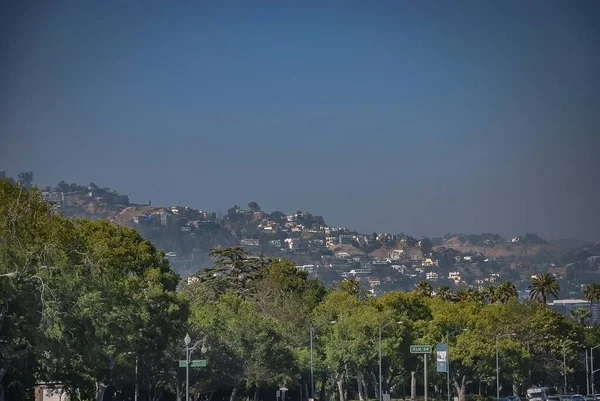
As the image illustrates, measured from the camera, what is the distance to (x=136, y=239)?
93375 millimetres

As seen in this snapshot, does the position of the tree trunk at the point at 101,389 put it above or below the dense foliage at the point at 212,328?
below

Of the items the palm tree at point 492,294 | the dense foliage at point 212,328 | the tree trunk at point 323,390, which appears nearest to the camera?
the dense foliage at point 212,328

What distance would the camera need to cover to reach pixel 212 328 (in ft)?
311

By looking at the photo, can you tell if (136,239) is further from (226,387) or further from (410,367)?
(410,367)

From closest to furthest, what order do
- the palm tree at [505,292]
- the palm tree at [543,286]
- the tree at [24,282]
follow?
the tree at [24,282] → the palm tree at [505,292] → the palm tree at [543,286]

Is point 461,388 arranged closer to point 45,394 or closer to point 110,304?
point 45,394

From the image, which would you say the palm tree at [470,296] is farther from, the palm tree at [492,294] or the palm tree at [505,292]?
the palm tree at [505,292]

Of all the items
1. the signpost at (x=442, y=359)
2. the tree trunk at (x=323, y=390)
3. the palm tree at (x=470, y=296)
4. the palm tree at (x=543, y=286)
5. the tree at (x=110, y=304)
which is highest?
the palm tree at (x=543, y=286)

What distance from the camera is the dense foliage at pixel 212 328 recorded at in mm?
59656

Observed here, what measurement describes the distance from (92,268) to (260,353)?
3628cm

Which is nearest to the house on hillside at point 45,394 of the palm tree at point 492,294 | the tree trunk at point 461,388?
the tree trunk at point 461,388

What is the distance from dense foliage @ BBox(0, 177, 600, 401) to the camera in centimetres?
5966

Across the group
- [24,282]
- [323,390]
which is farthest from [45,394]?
[323,390]

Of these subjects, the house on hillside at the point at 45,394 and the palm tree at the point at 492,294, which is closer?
the house on hillside at the point at 45,394
